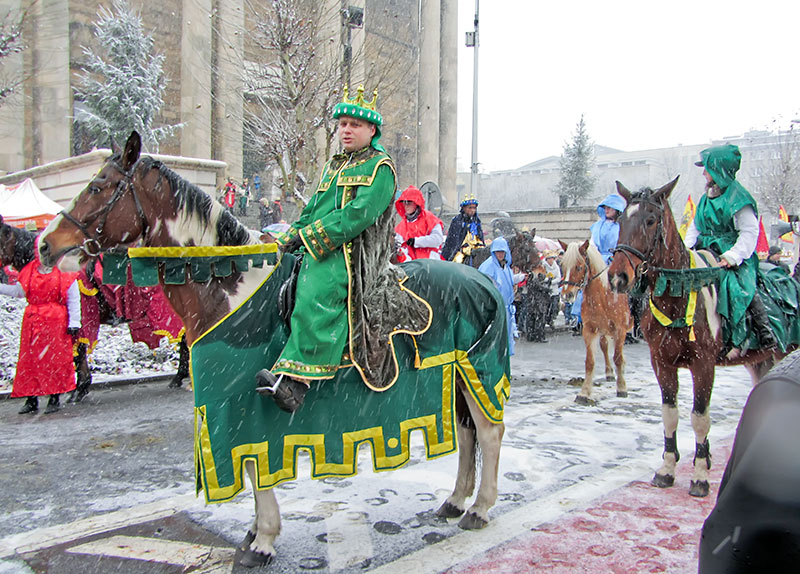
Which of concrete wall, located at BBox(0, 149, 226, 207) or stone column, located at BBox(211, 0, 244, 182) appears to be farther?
stone column, located at BBox(211, 0, 244, 182)

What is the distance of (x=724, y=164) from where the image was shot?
5.57 metres

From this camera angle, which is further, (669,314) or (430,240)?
(430,240)

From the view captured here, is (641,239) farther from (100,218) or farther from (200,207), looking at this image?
(100,218)

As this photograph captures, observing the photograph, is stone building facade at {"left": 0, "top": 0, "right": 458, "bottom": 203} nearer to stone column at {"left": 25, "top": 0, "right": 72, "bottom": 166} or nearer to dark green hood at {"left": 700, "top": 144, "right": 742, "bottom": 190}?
stone column at {"left": 25, "top": 0, "right": 72, "bottom": 166}

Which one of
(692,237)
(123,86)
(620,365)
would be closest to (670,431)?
(692,237)

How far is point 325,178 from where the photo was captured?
3799mm

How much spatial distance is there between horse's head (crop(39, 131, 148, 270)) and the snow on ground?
6.68m

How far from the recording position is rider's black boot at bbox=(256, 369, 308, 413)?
132 inches

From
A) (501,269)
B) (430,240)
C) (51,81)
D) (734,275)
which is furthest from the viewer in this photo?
(51,81)

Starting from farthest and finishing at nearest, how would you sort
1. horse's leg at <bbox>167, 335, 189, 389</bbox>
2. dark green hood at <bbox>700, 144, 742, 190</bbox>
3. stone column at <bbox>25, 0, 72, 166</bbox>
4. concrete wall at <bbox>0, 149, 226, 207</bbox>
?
stone column at <bbox>25, 0, 72, 166</bbox> < concrete wall at <bbox>0, 149, 226, 207</bbox> < horse's leg at <bbox>167, 335, 189, 389</bbox> < dark green hood at <bbox>700, 144, 742, 190</bbox>

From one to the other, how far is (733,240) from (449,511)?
11.7ft

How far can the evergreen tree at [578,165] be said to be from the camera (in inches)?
1619

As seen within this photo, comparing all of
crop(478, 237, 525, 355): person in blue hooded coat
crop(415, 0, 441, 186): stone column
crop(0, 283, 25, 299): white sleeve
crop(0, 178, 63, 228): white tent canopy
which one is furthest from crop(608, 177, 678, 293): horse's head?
crop(415, 0, 441, 186): stone column

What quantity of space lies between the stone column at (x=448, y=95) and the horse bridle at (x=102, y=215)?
128 ft
